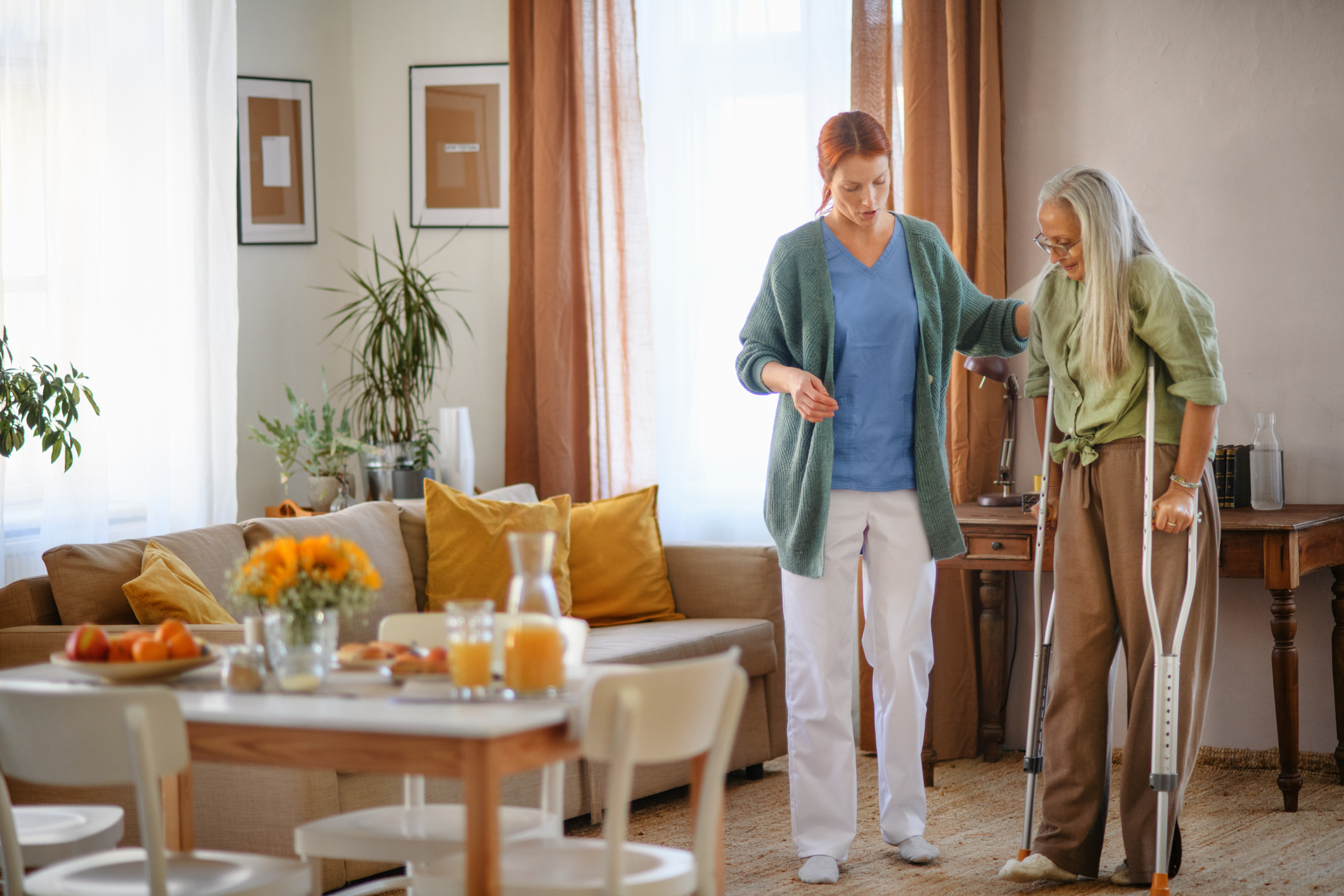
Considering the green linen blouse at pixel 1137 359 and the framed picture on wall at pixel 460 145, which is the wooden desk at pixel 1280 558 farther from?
the framed picture on wall at pixel 460 145

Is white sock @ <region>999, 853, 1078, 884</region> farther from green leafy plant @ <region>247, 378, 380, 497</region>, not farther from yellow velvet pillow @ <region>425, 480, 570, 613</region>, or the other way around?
green leafy plant @ <region>247, 378, 380, 497</region>

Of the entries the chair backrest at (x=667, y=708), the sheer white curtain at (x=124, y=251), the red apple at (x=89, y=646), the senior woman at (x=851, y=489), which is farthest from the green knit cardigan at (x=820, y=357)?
the sheer white curtain at (x=124, y=251)

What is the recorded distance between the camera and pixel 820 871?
9.66 ft

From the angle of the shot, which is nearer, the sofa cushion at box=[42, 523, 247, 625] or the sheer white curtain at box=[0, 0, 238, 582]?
the sofa cushion at box=[42, 523, 247, 625]

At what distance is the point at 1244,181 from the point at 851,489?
1.83 m

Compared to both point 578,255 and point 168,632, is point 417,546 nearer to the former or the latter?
point 578,255

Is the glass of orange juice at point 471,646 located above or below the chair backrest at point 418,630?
above

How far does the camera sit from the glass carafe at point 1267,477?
374 centimetres

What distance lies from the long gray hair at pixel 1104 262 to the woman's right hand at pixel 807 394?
1.77 ft

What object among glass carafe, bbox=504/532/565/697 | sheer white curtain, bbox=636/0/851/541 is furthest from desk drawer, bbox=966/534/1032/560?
glass carafe, bbox=504/532/565/697

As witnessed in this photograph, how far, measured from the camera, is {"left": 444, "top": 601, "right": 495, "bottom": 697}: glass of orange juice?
1.79 meters

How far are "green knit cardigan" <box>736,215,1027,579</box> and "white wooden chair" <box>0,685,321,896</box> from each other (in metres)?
1.41

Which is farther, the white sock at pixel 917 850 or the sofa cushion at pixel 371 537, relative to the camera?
the sofa cushion at pixel 371 537

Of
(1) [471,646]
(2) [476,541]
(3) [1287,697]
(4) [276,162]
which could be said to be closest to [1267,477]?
(3) [1287,697]
